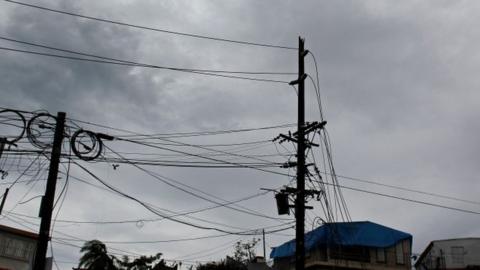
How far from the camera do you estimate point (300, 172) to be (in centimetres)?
1989

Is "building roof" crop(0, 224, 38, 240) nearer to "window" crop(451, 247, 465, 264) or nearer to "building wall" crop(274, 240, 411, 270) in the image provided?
"building wall" crop(274, 240, 411, 270)

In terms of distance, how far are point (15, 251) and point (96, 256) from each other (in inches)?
251

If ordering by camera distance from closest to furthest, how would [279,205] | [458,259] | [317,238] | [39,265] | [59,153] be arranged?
1. [39,265]
2. [59,153]
3. [279,205]
4. [317,238]
5. [458,259]

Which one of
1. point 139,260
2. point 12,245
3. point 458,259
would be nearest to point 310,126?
point 139,260

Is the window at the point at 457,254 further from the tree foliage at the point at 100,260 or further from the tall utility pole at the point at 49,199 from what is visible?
the tall utility pole at the point at 49,199

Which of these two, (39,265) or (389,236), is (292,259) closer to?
(389,236)

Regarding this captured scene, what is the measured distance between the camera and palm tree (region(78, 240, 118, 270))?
4212 centimetres

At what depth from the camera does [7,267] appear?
4147cm

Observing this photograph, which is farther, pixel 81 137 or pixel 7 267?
pixel 7 267

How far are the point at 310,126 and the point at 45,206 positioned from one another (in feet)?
32.5

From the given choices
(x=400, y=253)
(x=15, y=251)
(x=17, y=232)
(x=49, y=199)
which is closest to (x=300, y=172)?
(x=49, y=199)

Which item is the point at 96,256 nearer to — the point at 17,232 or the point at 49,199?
the point at 17,232

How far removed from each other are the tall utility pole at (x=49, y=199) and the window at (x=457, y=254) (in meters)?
50.6

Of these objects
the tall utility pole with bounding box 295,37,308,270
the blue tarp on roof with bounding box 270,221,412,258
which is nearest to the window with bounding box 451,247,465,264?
the blue tarp on roof with bounding box 270,221,412,258
